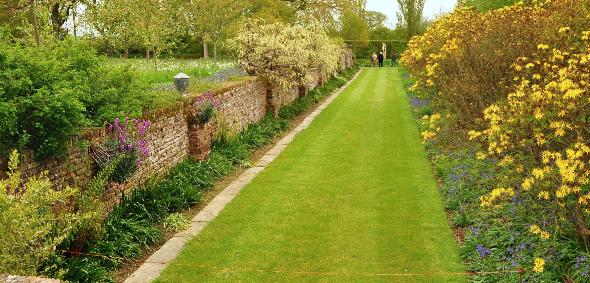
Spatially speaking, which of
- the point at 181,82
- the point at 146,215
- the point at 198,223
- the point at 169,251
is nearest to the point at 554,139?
the point at 169,251

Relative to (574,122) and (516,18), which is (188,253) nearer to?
(574,122)

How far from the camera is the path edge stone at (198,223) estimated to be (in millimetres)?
6781

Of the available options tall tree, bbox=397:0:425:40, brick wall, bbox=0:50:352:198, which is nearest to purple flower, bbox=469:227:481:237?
brick wall, bbox=0:50:352:198

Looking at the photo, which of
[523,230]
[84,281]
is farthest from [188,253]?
[523,230]

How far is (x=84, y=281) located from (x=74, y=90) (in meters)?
2.41

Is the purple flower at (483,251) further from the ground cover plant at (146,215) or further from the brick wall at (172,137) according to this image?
the brick wall at (172,137)

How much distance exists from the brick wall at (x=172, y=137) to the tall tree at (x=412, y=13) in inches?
1357

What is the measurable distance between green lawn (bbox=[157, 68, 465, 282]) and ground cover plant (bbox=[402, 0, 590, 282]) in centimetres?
54

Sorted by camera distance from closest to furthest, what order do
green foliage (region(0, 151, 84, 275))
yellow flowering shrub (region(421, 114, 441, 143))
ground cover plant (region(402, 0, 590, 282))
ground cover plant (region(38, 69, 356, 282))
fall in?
green foliage (region(0, 151, 84, 275)) → ground cover plant (region(402, 0, 590, 282)) → ground cover plant (region(38, 69, 356, 282)) → yellow flowering shrub (region(421, 114, 441, 143))

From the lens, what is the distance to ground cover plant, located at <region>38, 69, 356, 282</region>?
6.19 m

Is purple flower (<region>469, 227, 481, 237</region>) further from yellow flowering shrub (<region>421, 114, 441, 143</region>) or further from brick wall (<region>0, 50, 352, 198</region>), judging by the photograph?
brick wall (<region>0, 50, 352, 198</region>)

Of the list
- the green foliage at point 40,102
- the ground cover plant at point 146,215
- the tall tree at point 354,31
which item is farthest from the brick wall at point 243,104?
the tall tree at point 354,31

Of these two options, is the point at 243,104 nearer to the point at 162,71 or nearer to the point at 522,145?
the point at 162,71

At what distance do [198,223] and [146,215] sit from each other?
0.80 metres
